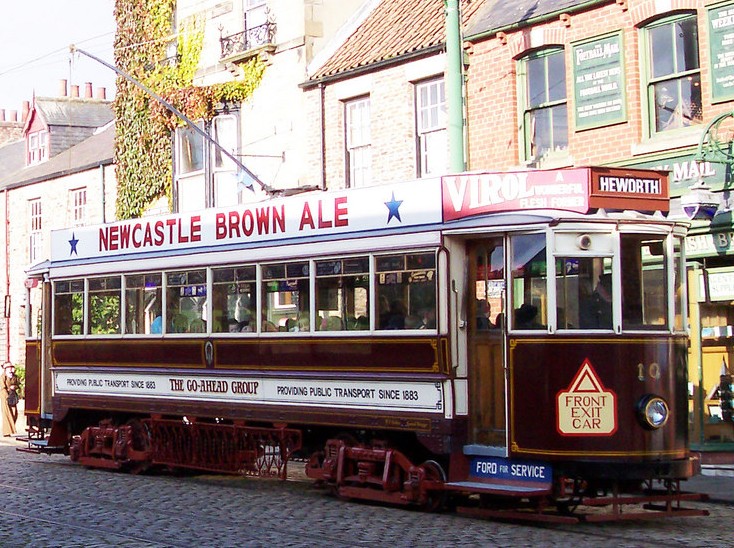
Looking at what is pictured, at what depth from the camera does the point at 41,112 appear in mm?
41469

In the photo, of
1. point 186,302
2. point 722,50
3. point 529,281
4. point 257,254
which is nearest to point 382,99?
point 722,50

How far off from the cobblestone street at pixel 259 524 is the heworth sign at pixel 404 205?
113 inches

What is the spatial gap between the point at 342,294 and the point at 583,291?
2.89m

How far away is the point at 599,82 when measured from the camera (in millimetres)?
18797

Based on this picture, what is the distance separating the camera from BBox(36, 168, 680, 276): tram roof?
12.4 meters

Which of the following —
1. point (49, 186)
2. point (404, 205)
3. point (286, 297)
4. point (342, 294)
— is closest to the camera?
point (404, 205)

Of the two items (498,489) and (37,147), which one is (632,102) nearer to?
(498,489)

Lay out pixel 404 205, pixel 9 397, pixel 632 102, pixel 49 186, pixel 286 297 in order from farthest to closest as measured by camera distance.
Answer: pixel 49 186 → pixel 9 397 → pixel 632 102 → pixel 286 297 → pixel 404 205

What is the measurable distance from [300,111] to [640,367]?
13.9m

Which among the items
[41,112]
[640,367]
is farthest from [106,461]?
[41,112]

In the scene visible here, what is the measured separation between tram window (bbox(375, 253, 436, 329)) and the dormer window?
29245 millimetres

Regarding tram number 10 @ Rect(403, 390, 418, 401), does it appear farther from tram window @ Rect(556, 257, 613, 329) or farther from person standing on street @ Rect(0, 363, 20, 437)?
person standing on street @ Rect(0, 363, 20, 437)

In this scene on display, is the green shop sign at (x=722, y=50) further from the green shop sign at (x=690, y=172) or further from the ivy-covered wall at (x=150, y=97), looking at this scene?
the ivy-covered wall at (x=150, y=97)

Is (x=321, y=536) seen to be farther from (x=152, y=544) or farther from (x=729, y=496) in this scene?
(x=729, y=496)
